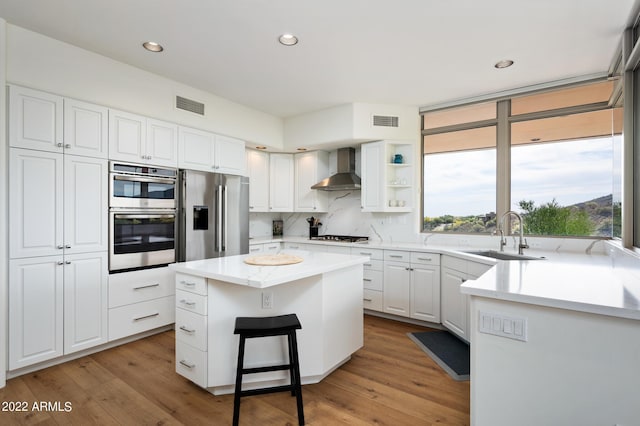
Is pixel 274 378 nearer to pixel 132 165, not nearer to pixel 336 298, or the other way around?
pixel 336 298

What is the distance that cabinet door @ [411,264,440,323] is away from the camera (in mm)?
3514

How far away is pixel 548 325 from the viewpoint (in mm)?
1268

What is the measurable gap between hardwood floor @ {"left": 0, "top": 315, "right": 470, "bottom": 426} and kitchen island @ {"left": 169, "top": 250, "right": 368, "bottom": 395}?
0.15 metres

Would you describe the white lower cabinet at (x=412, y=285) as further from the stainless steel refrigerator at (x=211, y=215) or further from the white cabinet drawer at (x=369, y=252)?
the stainless steel refrigerator at (x=211, y=215)

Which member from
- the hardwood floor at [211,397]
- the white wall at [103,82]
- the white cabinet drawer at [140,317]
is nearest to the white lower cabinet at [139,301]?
the white cabinet drawer at [140,317]

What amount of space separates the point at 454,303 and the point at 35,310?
3.67 meters

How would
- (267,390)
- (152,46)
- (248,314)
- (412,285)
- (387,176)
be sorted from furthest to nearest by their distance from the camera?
(387,176)
(412,285)
(152,46)
(248,314)
(267,390)

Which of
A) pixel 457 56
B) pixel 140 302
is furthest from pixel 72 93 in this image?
pixel 457 56

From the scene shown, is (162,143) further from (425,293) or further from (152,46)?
(425,293)

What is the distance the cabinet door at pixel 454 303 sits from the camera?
3039 millimetres

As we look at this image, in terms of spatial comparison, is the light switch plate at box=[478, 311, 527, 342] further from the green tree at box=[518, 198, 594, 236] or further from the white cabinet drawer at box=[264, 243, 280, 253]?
the white cabinet drawer at box=[264, 243, 280, 253]

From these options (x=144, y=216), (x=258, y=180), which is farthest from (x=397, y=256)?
(x=144, y=216)

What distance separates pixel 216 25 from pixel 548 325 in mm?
2806

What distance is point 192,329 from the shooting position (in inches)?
86.0
